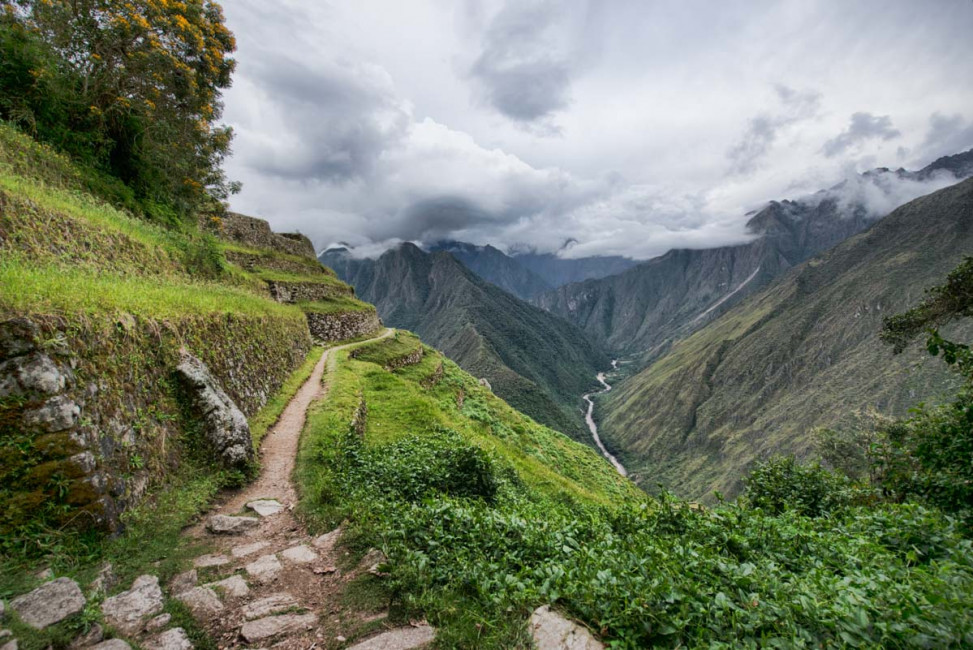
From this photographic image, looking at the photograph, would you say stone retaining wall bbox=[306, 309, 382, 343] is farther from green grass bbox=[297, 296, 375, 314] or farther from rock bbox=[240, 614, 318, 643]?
rock bbox=[240, 614, 318, 643]

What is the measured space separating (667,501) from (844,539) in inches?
109

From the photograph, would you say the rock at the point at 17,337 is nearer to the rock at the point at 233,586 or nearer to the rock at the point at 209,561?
the rock at the point at 209,561

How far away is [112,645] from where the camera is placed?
448 cm

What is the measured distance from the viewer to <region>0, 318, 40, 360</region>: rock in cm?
629

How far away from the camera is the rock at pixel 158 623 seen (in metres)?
5.02

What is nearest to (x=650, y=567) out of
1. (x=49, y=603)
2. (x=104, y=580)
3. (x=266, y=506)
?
(x=49, y=603)

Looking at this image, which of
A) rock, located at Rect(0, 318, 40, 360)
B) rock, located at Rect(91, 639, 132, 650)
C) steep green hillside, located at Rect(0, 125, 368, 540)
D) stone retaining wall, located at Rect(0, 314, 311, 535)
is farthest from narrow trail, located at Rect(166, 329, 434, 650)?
rock, located at Rect(0, 318, 40, 360)

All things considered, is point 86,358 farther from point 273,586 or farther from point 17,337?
point 273,586

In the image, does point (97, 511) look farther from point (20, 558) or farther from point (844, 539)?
point (844, 539)

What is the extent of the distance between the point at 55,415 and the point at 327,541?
4.97 m

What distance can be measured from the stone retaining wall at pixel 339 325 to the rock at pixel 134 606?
106 ft

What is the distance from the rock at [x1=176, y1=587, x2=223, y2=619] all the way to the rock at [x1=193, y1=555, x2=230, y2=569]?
78 centimetres

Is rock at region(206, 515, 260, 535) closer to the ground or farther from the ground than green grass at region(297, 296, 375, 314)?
closer to the ground

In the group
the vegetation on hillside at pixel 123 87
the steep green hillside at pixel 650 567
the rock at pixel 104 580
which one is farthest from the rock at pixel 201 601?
the vegetation on hillside at pixel 123 87
